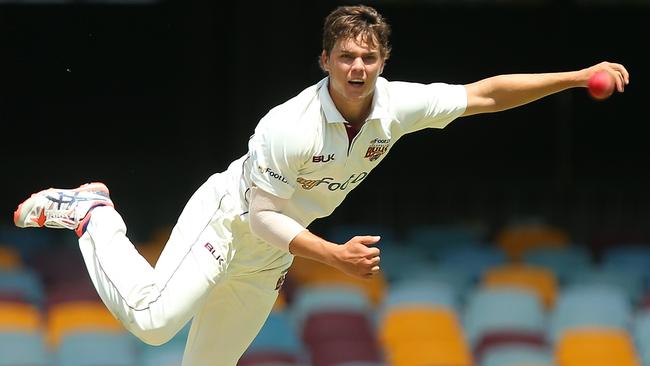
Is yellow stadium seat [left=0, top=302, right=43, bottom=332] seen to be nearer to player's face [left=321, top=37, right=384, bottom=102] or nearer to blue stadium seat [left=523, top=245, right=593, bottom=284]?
blue stadium seat [left=523, top=245, right=593, bottom=284]

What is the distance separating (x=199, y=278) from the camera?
6031 millimetres

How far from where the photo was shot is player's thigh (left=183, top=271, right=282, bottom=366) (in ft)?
20.4

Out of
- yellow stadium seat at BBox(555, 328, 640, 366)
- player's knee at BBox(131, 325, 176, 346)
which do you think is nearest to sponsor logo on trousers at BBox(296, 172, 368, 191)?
player's knee at BBox(131, 325, 176, 346)

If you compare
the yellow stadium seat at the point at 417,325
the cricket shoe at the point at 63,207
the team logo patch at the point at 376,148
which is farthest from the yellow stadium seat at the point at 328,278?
the team logo patch at the point at 376,148

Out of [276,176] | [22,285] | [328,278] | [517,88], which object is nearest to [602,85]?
[517,88]

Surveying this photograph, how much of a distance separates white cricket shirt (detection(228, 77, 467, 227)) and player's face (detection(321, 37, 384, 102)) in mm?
95

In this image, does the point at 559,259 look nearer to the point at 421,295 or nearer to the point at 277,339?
the point at 421,295

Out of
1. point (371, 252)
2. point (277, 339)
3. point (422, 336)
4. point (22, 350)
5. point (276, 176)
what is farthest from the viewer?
point (422, 336)

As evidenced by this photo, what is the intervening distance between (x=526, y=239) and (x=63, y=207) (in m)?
5.80

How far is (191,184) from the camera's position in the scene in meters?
11.6

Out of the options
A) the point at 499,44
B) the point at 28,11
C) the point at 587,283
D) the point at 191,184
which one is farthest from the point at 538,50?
the point at 28,11

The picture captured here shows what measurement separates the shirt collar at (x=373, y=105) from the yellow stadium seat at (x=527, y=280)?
479 cm

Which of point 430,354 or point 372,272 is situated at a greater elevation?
point 430,354

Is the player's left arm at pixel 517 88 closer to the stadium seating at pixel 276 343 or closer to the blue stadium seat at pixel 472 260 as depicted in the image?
the stadium seating at pixel 276 343
